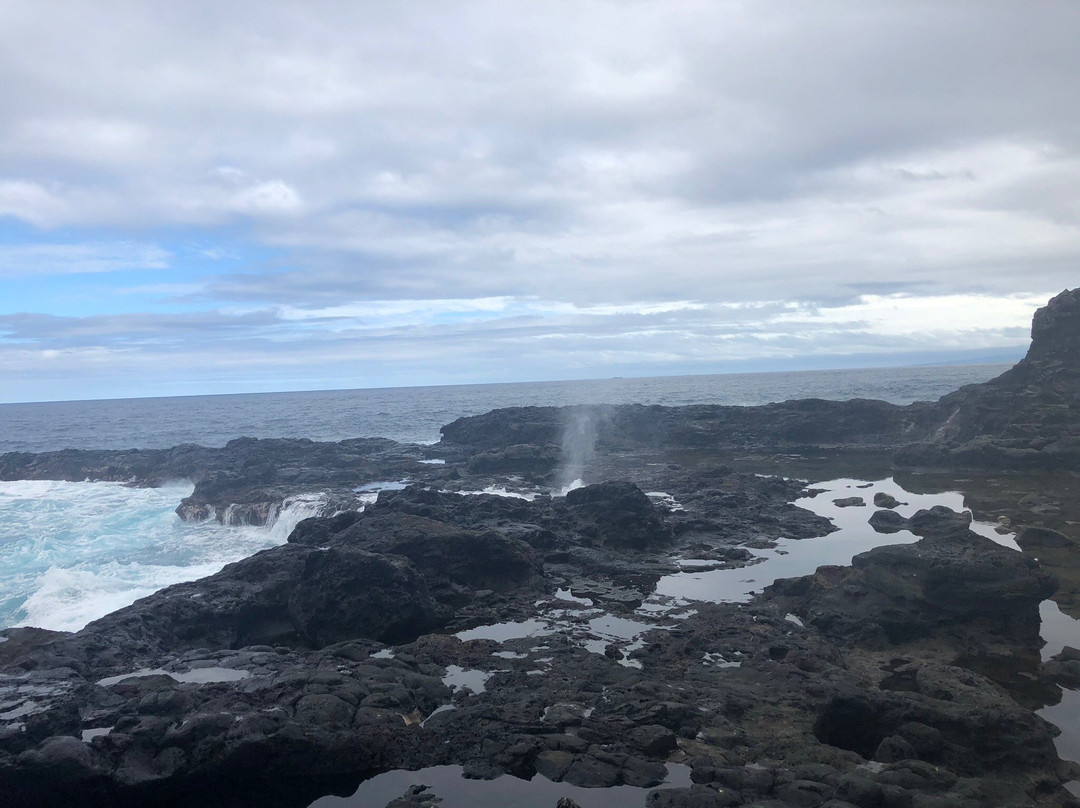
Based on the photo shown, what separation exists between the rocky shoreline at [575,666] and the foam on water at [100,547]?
483 cm

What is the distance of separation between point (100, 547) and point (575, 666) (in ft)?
75.5

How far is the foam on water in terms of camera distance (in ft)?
68.6

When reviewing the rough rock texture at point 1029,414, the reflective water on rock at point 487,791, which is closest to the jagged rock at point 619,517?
the reflective water on rock at point 487,791

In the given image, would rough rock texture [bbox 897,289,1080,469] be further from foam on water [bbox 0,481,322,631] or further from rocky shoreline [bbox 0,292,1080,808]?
foam on water [bbox 0,481,322,631]

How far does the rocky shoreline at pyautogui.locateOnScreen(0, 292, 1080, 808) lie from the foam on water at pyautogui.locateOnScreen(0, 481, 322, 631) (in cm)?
483

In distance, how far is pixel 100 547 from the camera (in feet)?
92.3

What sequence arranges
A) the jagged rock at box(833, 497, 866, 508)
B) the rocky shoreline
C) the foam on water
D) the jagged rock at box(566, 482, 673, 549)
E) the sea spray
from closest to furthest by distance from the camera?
the rocky shoreline
the foam on water
the jagged rock at box(566, 482, 673, 549)
the jagged rock at box(833, 497, 866, 508)
the sea spray

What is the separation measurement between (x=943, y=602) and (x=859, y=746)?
581 cm

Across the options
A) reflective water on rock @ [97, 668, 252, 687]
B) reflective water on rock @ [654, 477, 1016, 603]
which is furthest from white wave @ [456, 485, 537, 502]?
reflective water on rock @ [97, 668, 252, 687]

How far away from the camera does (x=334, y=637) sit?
15.4 metres

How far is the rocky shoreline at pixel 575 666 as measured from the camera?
9.43 metres

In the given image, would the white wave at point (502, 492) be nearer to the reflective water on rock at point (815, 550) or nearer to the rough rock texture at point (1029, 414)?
the reflective water on rock at point (815, 550)

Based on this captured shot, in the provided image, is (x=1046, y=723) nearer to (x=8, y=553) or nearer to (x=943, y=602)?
(x=943, y=602)

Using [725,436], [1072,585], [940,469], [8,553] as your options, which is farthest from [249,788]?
[725,436]
